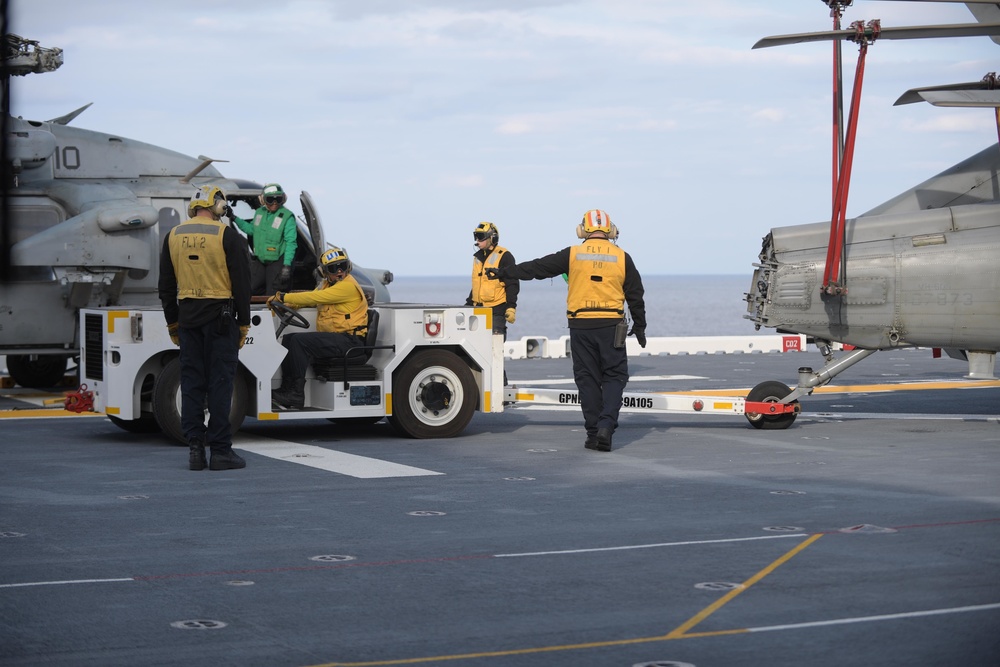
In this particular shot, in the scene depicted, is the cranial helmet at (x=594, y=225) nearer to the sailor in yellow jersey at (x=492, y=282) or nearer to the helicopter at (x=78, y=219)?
the sailor in yellow jersey at (x=492, y=282)

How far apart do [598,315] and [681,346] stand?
15731 mm

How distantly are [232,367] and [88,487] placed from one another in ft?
5.30

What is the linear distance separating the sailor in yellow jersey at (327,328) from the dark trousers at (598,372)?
79.8 inches

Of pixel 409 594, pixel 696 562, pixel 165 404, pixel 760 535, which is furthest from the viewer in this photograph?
pixel 165 404

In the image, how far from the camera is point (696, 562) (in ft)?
21.5

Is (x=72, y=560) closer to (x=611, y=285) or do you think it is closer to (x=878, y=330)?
(x=611, y=285)

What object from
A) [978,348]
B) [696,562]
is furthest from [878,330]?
[696,562]

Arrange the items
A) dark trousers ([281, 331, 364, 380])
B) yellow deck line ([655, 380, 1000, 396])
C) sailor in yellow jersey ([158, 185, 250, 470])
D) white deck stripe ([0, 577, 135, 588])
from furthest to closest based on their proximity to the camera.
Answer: yellow deck line ([655, 380, 1000, 396]) → dark trousers ([281, 331, 364, 380]) → sailor in yellow jersey ([158, 185, 250, 470]) → white deck stripe ([0, 577, 135, 588])

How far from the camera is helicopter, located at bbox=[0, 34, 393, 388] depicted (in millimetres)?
15656

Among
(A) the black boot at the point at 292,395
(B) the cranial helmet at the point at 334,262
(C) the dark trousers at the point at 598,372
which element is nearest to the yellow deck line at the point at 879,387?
(C) the dark trousers at the point at 598,372

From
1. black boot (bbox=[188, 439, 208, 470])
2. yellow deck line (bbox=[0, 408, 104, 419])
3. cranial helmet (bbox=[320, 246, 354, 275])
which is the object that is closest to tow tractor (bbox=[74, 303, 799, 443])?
cranial helmet (bbox=[320, 246, 354, 275])

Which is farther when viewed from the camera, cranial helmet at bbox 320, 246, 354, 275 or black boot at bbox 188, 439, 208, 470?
cranial helmet at bbox 320, 246, 354, 275

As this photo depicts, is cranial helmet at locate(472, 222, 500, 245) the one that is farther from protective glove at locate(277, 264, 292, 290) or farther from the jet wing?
the jet wing

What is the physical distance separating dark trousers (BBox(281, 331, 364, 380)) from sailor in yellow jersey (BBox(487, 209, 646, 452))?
1.53 m
